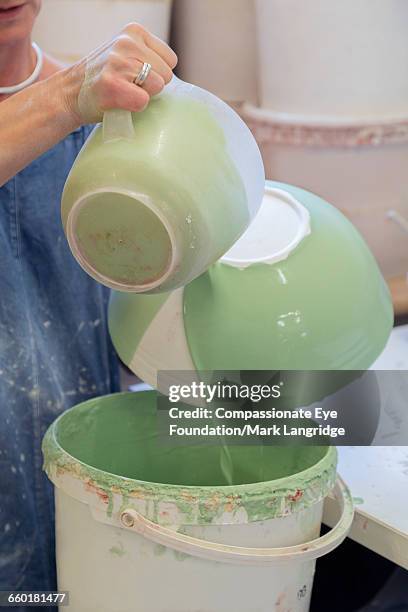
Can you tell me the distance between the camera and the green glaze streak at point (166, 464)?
2.74 feet

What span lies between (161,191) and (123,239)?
6cm

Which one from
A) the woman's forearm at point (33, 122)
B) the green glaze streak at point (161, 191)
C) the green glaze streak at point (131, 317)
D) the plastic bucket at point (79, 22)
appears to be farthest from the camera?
the plastic bucket at point (79, 22)

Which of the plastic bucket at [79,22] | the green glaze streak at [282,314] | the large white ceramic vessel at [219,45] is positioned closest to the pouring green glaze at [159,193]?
the green glaze streak at [282,314]

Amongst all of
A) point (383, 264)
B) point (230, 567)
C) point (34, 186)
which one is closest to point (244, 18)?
point (383, 264)

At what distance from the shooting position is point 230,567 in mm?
856

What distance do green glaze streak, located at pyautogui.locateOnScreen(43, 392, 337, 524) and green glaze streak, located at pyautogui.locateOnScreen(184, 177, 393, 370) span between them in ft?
0.36

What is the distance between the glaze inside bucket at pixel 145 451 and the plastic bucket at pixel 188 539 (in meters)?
0.06

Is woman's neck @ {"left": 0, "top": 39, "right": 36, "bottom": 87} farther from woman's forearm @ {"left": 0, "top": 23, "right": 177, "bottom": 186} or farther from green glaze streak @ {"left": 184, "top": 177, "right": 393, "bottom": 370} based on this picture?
green glaze streak @ {"left": 184, "top": 177, "right": 393, "bottom": 370}

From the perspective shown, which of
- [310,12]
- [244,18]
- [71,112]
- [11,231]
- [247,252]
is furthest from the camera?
[244,18]

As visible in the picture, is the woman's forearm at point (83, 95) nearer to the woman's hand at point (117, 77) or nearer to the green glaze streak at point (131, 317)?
the woman's hand at point (117, 77)

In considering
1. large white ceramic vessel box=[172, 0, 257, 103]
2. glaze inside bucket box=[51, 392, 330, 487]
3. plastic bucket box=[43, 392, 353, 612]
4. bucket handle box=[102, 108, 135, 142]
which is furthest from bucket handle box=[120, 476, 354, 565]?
large white ceramic vessel box=[172, 0, 257, 103]

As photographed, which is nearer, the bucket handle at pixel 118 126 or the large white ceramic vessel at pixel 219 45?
the bucket handle at pixel 118 126

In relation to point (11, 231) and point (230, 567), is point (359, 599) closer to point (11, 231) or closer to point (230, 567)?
point (230, 567)

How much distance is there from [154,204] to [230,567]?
1.15 feet
